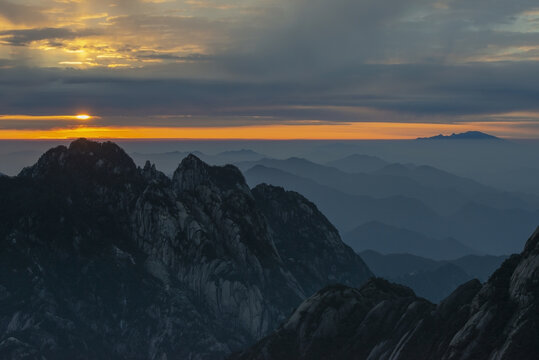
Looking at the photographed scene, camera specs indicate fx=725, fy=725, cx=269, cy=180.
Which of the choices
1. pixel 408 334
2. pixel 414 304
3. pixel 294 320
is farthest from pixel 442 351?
pixel 294 320

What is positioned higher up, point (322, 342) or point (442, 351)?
point (442, 351)

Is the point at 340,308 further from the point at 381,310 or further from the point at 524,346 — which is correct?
the point at 524,346

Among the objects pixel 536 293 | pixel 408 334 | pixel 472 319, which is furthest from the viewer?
pixel 408 334

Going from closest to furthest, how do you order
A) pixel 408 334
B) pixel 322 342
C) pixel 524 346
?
pixel 524 346 < pixel 408 334 < pixel 322 342

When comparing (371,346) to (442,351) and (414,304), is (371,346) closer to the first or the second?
(414,304)

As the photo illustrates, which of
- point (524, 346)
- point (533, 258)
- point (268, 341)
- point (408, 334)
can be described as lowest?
point (268, 341)

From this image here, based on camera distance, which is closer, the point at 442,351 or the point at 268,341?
the point at 442,351

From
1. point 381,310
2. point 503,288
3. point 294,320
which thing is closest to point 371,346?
point 381,310
